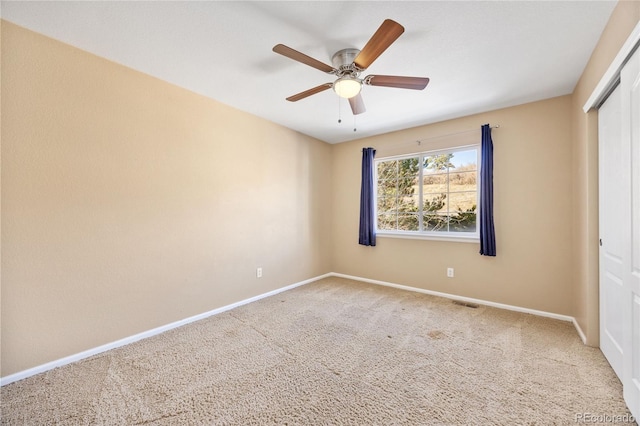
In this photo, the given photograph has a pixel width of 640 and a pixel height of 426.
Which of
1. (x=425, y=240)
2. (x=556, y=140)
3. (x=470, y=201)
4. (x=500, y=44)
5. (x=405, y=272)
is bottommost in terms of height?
(x=405, y=272)

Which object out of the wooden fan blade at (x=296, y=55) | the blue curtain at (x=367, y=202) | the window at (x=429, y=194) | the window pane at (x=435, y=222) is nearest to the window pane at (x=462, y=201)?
the window at (x=429, y=194)

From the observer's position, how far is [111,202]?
2301 millimetres

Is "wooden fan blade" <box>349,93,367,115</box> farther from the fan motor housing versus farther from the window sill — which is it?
the window sill

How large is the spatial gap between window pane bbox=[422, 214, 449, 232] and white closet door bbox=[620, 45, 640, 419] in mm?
2135

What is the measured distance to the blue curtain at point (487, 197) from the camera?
323 cm

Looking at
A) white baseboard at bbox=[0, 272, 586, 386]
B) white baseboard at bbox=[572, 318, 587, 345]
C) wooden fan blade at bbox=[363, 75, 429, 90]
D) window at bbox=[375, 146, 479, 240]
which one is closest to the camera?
white baseboard at bbox=[0, 272, 586, 386]

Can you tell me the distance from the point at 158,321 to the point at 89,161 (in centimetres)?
162

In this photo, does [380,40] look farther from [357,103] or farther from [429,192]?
[429,192]

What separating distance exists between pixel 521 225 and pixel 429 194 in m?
1.18

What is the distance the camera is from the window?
11.7 feet

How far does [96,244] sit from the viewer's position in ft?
7.27

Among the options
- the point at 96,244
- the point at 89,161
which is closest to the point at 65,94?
the point at 89,161

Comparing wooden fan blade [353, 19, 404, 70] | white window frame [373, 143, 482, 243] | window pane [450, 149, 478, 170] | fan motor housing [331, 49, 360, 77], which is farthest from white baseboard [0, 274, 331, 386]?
window pane [450, 149, 478, 170]

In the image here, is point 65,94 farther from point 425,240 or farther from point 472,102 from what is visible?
point 425,240
